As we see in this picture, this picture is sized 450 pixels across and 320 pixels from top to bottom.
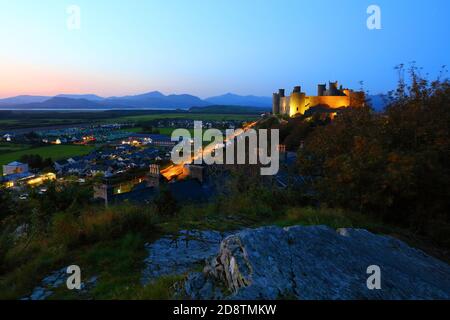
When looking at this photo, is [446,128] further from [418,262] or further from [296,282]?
[296,282]

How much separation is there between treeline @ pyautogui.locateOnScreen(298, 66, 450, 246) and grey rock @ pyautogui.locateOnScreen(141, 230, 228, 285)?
4335 mm

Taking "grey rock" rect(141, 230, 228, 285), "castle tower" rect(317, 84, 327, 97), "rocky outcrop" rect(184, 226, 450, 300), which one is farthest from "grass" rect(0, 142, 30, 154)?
"rocky outcrop" rect(184, 226, 450, 300)

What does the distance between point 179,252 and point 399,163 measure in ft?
19.0

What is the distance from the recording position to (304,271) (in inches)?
142

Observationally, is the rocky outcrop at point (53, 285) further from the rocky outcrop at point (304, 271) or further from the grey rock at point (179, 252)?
the rocky outcrop at point (304, 271)

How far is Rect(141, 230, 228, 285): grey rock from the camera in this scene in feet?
16.6

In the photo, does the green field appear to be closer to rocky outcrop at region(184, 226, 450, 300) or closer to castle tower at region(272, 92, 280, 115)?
castle tower at region(272, 92, 280, 115)

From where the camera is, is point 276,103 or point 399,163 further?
point 276,103

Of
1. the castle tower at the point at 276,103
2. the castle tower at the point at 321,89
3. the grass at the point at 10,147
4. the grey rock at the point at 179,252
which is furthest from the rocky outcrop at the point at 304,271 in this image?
the grass at the point at 10,147

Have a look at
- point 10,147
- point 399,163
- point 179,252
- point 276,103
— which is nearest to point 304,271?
point 179,252

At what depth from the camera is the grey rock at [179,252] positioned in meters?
5.05

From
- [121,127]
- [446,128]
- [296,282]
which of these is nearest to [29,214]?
[296,282]

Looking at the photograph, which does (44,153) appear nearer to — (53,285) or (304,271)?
(53,285)
